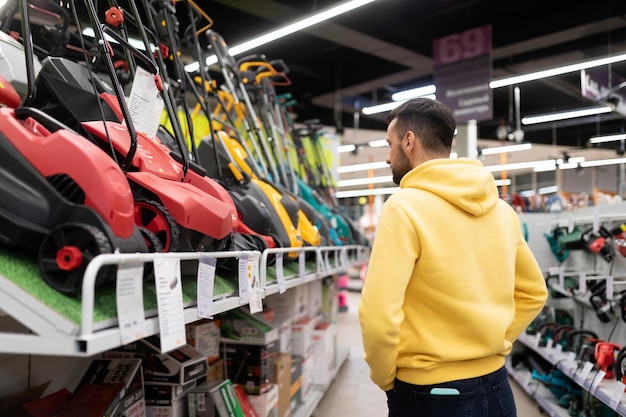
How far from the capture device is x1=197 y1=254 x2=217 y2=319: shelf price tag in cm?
118

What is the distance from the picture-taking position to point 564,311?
175 inches

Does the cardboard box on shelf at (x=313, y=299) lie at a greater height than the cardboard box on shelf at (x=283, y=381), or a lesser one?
greater

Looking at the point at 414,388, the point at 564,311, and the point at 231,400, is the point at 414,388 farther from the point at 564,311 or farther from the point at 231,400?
the point at 564,311

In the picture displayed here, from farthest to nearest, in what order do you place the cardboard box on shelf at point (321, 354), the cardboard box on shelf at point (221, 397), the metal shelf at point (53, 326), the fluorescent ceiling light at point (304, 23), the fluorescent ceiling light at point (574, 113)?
1. the fluorescent ceiling light at point (574, 113)
2. the fluorescent ceiling light at point (304, 23)
3. the cardboard box on shelf at point (321, 354)
4. the cardboard box on shelf at point (221, 397)
5. the metal shelf at point (53, 326)

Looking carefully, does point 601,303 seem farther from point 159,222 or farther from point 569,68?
point 569,68

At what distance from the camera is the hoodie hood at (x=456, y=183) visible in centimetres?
144

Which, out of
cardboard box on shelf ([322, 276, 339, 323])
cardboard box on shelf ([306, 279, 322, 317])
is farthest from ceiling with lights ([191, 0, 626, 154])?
cardboard box on shelf ([306, 279, 322, 317])

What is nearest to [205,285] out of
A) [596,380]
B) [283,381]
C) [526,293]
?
[526,293]

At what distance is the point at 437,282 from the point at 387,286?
0.17 m

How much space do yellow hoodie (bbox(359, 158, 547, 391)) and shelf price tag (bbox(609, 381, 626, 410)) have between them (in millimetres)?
1432

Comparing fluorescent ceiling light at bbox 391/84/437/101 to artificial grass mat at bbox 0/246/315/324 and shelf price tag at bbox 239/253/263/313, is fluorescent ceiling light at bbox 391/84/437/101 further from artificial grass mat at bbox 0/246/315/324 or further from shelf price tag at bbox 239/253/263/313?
artificial grass mat at bbox 0/246/315/324

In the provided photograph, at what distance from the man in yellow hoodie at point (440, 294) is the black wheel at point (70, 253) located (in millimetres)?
753

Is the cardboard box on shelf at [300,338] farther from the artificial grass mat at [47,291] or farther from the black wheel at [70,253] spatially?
the black wheel at [70,253]

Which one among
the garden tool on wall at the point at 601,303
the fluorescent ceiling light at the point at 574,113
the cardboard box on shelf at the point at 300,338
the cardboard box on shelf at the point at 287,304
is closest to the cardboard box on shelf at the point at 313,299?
the cardboard box on shelf at the point at 300,338
